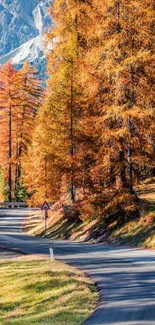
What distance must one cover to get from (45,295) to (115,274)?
3144mm

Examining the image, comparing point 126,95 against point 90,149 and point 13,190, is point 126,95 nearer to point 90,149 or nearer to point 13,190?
point 90,149

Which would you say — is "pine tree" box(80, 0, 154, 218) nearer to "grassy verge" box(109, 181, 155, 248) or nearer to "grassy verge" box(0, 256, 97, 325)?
"grassy verge" box(109, 181, 155, 248)

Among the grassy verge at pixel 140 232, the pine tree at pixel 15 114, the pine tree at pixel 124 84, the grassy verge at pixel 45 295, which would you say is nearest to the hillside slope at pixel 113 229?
the grassy verge at pixel 140 232

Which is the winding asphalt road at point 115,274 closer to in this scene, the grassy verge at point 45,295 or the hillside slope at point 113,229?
the grassy verge at point 45,295

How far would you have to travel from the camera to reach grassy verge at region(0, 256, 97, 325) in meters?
13.1

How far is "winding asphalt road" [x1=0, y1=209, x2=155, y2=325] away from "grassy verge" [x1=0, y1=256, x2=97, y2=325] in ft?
1.65

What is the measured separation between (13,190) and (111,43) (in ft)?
138

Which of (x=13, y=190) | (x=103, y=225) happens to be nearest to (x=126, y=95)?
(x=103, y=225)

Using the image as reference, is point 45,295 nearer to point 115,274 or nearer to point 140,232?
point 115,274

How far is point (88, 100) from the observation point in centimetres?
2964

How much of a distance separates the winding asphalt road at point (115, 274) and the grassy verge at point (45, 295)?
503 mm

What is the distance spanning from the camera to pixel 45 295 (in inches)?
627

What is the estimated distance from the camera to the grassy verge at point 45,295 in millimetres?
13096

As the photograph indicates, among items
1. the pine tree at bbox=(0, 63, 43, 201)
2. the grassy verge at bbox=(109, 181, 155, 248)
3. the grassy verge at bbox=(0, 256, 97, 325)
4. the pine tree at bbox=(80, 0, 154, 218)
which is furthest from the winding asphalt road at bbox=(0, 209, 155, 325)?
the pine tree at bbox=(0, 63, 43, 201)
